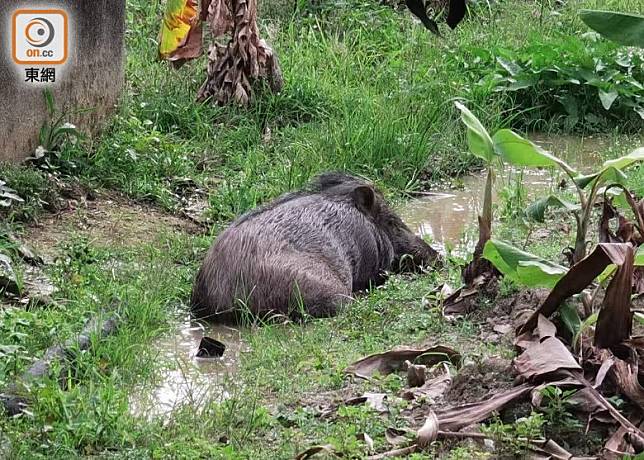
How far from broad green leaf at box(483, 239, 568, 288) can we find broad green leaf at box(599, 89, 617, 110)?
4842 millimetres

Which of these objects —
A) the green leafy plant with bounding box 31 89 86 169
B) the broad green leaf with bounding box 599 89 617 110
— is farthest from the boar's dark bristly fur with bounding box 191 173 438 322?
the broad green leaf with bounding box 599 89 617 110

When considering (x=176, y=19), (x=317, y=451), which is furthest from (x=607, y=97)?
(x=176, y=19)

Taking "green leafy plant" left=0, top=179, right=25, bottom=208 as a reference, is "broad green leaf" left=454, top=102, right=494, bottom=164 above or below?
above

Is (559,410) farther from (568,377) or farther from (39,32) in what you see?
(39,32)

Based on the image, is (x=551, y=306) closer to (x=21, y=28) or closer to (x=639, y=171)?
(x=639, y=171)

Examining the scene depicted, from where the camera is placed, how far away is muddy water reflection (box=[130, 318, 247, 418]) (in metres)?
4.70

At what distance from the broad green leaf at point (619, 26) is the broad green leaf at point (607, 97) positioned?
234 inches

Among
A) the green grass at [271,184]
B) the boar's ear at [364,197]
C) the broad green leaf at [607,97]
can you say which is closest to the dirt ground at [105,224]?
the green grass at [271,184]

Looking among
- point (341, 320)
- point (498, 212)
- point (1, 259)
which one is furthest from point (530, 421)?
point (498, 212)

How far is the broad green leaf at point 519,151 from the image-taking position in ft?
15.4

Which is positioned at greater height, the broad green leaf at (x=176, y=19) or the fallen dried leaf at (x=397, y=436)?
the broad green leaf at (x=176, y=19)

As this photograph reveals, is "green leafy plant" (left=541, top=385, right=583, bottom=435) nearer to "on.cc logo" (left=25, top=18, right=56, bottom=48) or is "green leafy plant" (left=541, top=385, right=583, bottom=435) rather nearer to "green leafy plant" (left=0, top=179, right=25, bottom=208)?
"green leafy plant" (left=0, top=179, right=25, bottom=208)

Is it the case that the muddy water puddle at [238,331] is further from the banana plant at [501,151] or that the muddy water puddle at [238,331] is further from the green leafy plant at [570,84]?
the banana plant at [501,151]

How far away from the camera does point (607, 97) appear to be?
918 cm
